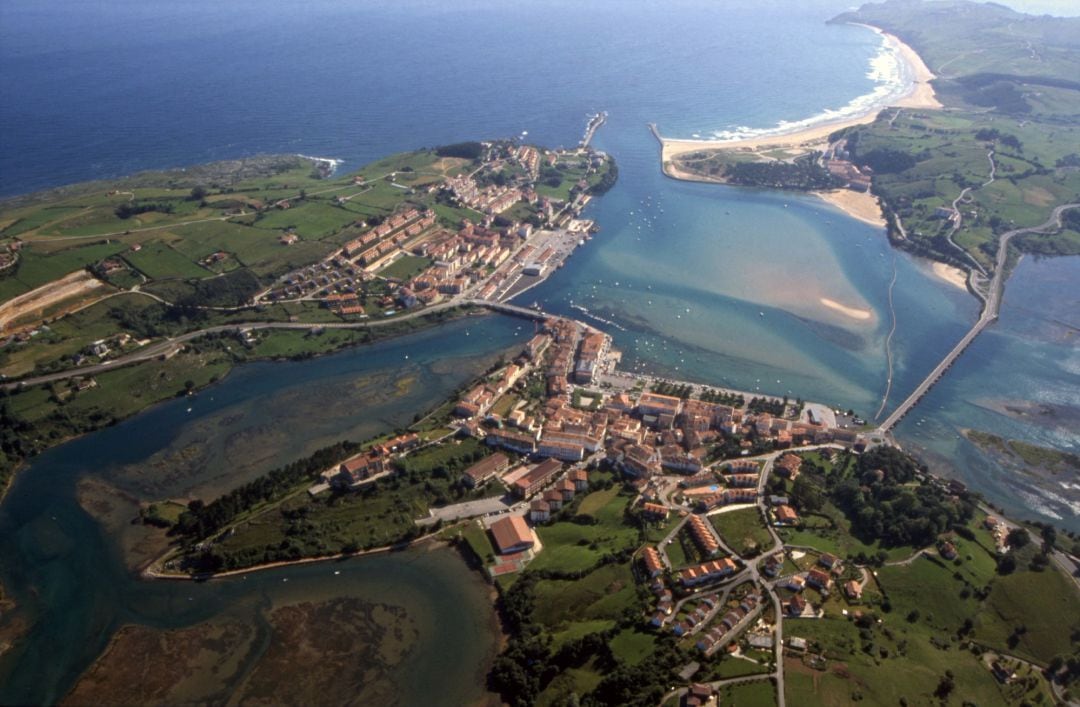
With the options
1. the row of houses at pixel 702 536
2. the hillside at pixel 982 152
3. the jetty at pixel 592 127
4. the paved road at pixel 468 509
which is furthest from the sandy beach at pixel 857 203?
the paved road at pixel 468 509

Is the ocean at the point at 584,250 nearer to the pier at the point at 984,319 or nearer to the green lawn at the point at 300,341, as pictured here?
the pier at the point at 984,319

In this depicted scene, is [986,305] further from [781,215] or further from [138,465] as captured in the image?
[138,465]

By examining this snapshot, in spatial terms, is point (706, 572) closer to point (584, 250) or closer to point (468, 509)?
point (468, 509)

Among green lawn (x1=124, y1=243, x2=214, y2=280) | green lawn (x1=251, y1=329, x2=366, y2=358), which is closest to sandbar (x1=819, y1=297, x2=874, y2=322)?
green lawn (x1=251, y1=329, x2=366, y2=358)

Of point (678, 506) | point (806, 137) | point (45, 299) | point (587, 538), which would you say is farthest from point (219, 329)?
point (806, 137)

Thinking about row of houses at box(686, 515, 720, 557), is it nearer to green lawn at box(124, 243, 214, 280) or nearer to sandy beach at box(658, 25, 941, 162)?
green lawn at box(124, 243, 214, 280)

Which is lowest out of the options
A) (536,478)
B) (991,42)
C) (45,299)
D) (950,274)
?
(536,478)

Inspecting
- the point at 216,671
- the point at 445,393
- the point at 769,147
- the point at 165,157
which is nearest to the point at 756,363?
the point at 445,393
